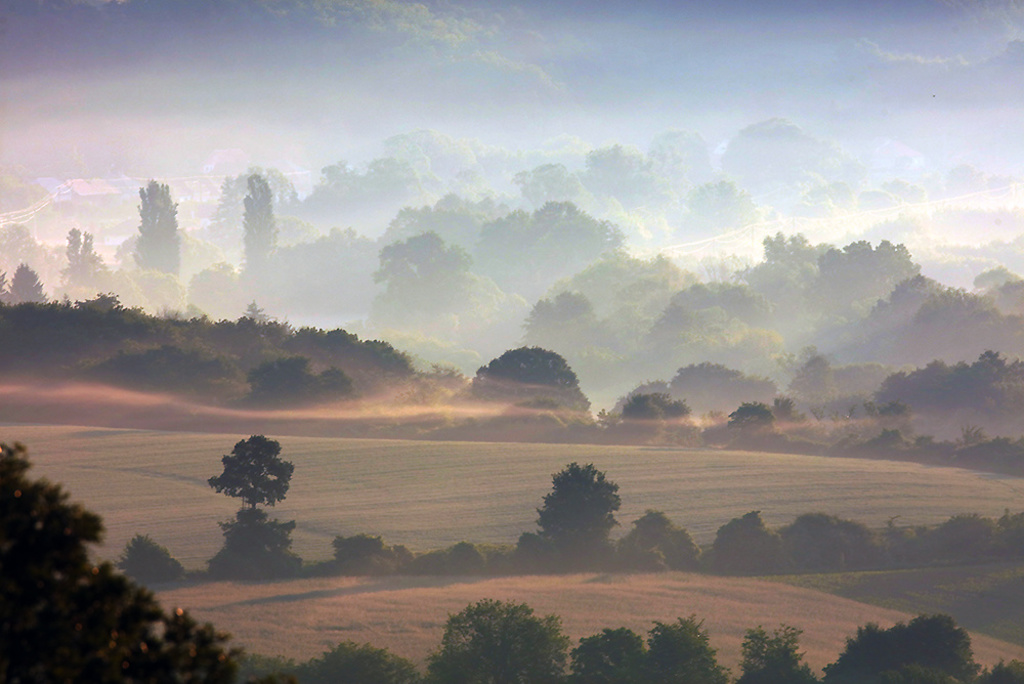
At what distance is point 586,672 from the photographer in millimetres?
36625

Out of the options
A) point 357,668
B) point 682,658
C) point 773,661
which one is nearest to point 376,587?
point 357,668

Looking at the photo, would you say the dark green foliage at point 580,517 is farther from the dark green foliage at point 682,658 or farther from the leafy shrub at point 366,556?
the dark green foliage at point 682,658

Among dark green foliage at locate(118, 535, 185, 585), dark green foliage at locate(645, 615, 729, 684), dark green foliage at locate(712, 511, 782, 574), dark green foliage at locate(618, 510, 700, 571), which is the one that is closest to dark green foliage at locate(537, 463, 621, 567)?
dark green foliage at locate(618, 510, 700, 571)

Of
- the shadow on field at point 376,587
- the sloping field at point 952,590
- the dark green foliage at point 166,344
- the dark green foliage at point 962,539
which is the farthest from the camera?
the dark green foliage at point 166,344

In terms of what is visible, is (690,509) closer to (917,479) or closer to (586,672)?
(917,479)

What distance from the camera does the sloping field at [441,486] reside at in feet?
182

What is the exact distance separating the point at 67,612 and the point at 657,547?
145ft

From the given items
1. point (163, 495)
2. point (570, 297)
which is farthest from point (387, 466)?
point (570, 297)

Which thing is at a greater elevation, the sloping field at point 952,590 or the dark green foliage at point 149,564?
the dark green foliage at point 149,564

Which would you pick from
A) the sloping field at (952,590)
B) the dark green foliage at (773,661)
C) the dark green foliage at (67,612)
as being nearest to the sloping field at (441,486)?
the sloping field at (952,590)

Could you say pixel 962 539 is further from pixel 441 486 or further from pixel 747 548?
pixel 441 486

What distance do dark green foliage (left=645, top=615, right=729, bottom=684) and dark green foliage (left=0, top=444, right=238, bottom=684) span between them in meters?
29.1

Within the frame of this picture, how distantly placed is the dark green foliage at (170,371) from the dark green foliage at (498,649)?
169ft

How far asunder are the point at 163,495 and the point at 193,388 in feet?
95.7
